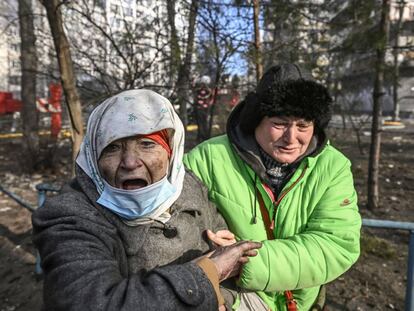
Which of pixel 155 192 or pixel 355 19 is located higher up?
pixel 355 19

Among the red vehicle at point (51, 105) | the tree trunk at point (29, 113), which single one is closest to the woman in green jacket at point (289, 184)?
the red vehicle at point (51, 105)

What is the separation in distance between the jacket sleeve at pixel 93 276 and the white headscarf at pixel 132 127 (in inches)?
7.2

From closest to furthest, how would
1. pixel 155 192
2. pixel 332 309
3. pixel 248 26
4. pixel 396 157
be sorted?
pixel 155 192 → pixel 332 309 → pixel 248 26 → pixel 396 157

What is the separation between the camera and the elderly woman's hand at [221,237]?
1528mm

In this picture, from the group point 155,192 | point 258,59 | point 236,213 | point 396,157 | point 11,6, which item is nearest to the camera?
point 155,192

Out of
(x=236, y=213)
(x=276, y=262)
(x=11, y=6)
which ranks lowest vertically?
(x=276, y=262)

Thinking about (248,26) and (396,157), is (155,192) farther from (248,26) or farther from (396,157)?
(396,157)

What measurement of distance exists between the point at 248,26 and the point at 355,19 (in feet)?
5.20

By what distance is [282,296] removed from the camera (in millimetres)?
1701

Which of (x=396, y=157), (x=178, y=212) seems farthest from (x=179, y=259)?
(x=396, y=157)

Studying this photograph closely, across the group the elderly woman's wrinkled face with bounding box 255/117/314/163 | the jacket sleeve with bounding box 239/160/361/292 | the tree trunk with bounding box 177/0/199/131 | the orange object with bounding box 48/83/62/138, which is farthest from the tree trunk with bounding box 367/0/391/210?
the orange object with bounding box 48/83/62/138

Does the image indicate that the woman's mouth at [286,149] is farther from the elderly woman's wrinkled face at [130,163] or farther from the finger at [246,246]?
the elderly woman's wrinkled face at [130,163]

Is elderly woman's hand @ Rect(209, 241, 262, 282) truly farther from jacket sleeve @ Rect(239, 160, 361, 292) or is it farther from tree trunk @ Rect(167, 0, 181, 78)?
tree trunk @ Rect(167, 0, 181, 78)

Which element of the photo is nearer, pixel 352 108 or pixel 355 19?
pixel 355 19
